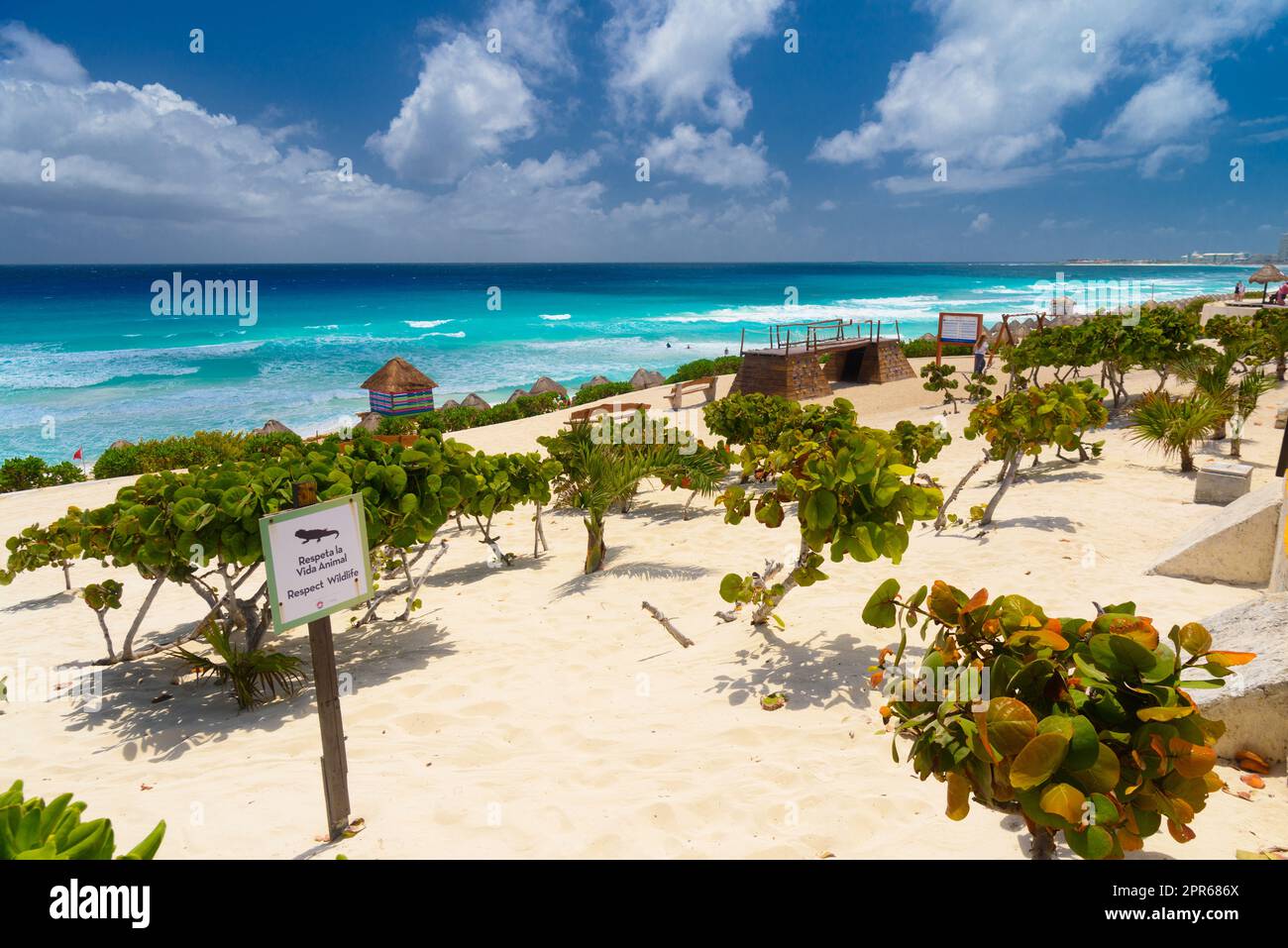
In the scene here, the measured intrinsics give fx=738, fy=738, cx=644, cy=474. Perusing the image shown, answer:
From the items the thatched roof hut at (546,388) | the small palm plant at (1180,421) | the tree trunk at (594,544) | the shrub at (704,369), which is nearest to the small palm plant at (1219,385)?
the small palm plant at (1180,421)

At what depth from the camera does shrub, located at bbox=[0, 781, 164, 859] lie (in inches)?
62.8

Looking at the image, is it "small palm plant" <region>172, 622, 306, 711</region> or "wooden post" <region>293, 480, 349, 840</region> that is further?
"small palm plant" <region>172, 622, 306, 711</region>

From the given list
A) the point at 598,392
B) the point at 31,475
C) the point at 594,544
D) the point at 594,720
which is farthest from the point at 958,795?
the point at 598,392

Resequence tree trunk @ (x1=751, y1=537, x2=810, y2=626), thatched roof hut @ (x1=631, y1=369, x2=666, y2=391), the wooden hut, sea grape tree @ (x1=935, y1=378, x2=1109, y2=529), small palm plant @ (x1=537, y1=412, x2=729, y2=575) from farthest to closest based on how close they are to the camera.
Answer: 1. thatched roof hut @ (x1=631, y1=369, x2=666, y2=391)
2. the wooden hut
3. small palm plant @ (x1=537, y1=412, x2=729, y2=575)
4. sea grape tree @ (x1=935, y1=378, x2=1109, y2=529)
5. tree trunk @ (x1=751, y1=537, x2=810, y2=626)

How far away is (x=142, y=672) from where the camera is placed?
585 centimetres

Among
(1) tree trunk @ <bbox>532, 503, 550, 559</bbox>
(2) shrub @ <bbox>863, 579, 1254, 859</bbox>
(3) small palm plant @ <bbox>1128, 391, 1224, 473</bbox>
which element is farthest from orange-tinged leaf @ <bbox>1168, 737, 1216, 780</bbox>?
(3) small palm plant @ <bbox>1128, 391, 1224, 473</bbox>

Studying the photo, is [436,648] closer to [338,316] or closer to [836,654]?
[836,654]

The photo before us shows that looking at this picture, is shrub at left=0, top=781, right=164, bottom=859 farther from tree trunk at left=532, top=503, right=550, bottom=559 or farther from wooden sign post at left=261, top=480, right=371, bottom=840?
Answer: tree trunk at left=532, top=503, right=550, bottom=559

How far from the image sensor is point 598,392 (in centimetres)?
2728

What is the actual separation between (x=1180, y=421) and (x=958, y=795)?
9554mm

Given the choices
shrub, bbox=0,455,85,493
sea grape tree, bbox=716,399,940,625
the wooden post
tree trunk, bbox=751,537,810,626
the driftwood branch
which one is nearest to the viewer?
the wooden post

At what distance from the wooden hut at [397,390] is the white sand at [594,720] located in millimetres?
13211

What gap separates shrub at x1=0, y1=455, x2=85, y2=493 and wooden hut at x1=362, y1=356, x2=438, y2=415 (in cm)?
747
